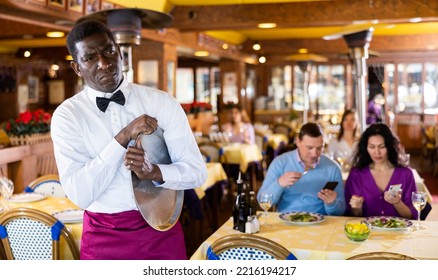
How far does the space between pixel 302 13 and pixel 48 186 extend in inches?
143

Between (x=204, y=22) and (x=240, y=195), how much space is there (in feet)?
13.7

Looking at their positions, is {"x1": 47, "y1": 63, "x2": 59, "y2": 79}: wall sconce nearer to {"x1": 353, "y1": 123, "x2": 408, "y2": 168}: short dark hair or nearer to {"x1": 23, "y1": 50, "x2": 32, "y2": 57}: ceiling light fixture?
{"x1": 23, "y1": 50, "x2": 32, "y2": 57}: ceiling light fixture

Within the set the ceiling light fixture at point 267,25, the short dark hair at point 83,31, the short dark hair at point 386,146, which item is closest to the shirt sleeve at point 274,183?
the short dark hair at point 386,146

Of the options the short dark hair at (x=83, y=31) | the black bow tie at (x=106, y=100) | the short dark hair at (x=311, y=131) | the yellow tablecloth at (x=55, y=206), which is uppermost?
the short dark hair at (x=83, y=31)

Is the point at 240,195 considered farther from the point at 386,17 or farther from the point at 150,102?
the point at 386,17

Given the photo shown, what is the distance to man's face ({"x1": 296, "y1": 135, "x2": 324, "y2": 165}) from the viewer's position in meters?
3.31

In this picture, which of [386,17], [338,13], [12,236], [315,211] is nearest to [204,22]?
[338,13]

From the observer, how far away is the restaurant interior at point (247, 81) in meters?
3.62

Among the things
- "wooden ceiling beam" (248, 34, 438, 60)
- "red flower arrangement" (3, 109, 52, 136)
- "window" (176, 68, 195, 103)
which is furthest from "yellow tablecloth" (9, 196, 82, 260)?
"window" (176, 68, 195, 103)

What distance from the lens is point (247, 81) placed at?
13367 millimetres

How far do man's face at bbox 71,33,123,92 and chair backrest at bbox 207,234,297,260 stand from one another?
82 centimetres

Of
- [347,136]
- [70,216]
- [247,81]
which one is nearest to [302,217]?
[70,216]

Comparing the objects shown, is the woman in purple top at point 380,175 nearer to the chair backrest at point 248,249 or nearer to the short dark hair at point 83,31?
the chair backrest at point 248,249

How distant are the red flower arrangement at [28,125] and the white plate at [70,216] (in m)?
1.81
